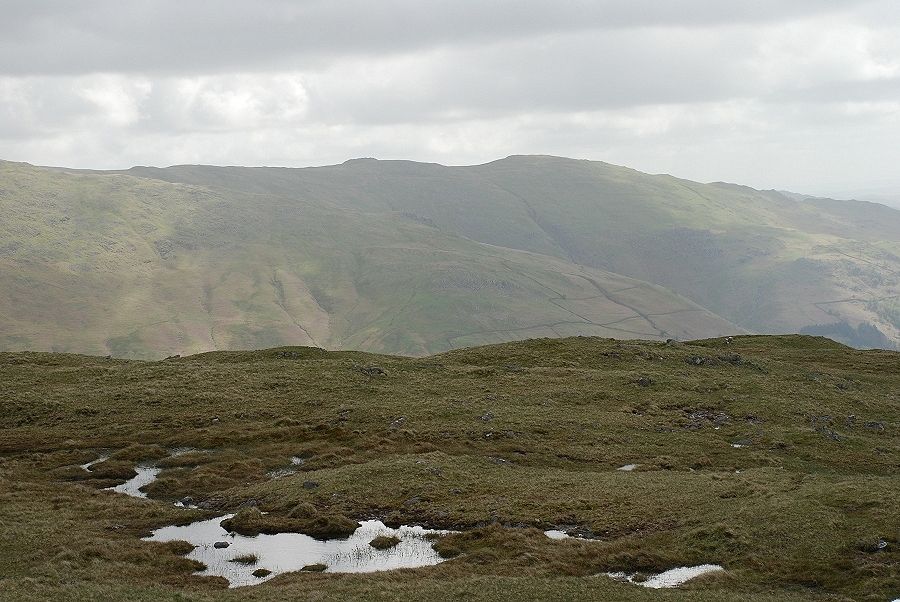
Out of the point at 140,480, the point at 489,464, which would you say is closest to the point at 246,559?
the point at 140,480

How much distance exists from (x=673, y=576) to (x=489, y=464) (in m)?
21.5

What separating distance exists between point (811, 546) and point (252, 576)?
90.2 ft

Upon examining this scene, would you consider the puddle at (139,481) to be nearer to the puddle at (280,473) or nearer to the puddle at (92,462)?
the puddle at (92,462)

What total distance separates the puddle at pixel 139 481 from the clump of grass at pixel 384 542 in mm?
18128

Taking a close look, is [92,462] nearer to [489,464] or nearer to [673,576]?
[489,464]

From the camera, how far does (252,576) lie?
3838 centimetres

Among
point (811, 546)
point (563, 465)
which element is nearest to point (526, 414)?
point (563, 465)

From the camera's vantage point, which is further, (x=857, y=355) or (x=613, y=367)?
(x=857, y=355)

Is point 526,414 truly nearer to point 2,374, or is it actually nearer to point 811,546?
point 811,546

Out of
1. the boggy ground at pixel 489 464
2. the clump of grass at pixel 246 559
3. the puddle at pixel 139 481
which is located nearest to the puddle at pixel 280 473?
the boggy ground at pixel 489 464

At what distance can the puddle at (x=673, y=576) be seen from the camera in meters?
35.8

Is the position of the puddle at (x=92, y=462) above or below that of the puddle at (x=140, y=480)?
above

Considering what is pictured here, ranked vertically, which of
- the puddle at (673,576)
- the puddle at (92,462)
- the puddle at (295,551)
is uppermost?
the puddle at (673,576)

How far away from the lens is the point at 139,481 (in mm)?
53812
